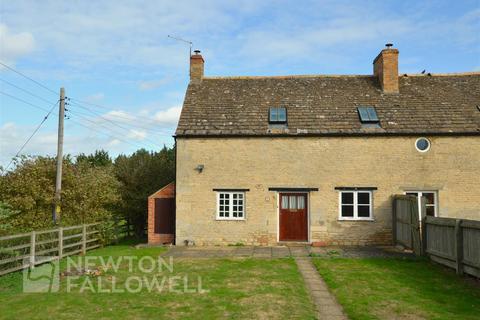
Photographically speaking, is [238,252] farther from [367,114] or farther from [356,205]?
[367,114]

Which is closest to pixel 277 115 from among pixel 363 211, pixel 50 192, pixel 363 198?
pixel 363 198

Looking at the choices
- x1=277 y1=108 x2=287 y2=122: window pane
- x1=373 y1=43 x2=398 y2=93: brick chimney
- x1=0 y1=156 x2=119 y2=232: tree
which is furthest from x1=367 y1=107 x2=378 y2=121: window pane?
x1=0 y1=156 x2=119 y2=232: tree

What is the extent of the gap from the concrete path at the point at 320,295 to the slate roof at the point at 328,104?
727 cm

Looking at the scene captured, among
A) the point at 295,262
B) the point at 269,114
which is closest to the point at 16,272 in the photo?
the point at 295,262

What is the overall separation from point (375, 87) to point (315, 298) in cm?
1431

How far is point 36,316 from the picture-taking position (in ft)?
26.4

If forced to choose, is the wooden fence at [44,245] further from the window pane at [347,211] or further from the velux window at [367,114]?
the velux window at [367,114]

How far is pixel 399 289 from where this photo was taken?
10062 mm

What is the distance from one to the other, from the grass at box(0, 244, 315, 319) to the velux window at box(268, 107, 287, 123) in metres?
8.20

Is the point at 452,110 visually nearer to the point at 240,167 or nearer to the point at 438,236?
the point at 438,236

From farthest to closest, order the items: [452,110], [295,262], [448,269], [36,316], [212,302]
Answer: [452,110] → [295,262] → [448,269] → [212,302] → [36,316]

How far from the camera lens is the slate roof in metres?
18.4

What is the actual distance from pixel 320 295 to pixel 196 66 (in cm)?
1539

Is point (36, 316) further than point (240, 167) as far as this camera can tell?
No
